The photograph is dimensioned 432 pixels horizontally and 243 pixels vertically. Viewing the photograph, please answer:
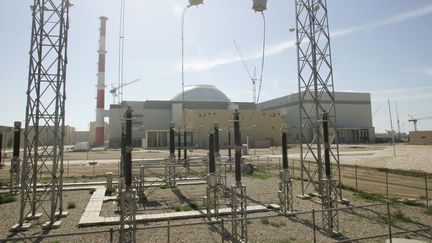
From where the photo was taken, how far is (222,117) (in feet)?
266

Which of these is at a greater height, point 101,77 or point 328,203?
point 101,77

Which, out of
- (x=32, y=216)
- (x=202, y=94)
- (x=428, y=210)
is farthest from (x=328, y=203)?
(x=202, y=94)

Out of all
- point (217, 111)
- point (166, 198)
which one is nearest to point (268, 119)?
point (217, 111)

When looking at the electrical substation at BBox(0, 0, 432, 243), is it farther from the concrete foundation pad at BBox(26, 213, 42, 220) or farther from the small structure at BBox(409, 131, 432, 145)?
the small structure at BBox(409, 131, 432, 145)

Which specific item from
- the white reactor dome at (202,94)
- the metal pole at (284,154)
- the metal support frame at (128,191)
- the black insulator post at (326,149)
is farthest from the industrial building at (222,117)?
the metal support frame at (128,191)

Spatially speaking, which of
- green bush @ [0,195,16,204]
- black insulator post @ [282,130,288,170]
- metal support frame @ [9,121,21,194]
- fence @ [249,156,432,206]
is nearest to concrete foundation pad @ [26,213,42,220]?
green bush @ [0,195,16,204]

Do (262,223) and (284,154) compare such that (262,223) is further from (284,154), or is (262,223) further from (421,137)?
(421,137)

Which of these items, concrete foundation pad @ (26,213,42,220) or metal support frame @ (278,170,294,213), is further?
metal support frame @ (278,170,294,213)

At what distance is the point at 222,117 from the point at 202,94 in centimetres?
3449

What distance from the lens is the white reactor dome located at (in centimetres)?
11244

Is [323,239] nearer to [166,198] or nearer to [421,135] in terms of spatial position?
[166,198]

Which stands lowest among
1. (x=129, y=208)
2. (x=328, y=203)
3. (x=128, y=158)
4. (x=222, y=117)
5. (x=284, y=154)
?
(x=328, y=203)

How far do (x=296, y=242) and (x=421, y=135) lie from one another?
72448mm

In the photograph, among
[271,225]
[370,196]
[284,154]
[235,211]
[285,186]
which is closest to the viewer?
[235,211]
